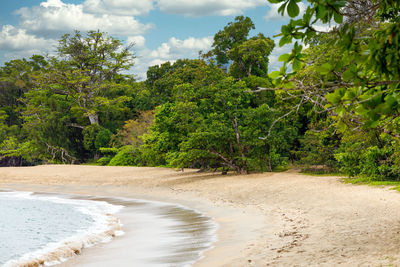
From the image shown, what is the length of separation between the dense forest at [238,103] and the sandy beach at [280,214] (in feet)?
5.04

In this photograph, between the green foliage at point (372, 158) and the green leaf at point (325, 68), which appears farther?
the green foliage at point (372, 158)

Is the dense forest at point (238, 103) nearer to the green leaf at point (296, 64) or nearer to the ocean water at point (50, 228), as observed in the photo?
the green leaf at point (296, 64)

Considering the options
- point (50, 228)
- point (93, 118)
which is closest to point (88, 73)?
point (93, 118)

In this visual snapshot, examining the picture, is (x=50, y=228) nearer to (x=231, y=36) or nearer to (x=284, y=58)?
(x=284, y=58)

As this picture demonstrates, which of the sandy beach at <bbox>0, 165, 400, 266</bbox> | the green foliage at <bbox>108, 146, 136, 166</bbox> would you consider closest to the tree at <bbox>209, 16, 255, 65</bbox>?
the green foliage at <bbox>108, 146, 136, 166</bbox>

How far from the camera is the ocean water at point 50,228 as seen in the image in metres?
9.09

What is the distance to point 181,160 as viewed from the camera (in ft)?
67.6

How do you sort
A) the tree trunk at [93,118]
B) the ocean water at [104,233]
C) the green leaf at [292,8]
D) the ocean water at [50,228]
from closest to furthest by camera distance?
the green leaf at [292,8] → the ocean water at [104,233] → the ocean water at [50,228] → the tree trunk at [93,118]

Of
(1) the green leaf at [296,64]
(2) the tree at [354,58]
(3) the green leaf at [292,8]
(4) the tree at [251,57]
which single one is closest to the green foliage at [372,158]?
(2) the tree at [354,58]

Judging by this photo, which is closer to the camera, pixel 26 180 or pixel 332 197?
pixel 332 197

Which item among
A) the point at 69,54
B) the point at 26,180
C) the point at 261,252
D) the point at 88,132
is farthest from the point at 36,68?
the point at 261,252

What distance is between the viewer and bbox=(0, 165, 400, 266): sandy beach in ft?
20.5

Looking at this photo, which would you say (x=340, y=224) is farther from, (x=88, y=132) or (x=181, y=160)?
(x=88, y=132)

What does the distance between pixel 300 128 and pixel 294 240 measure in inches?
696
